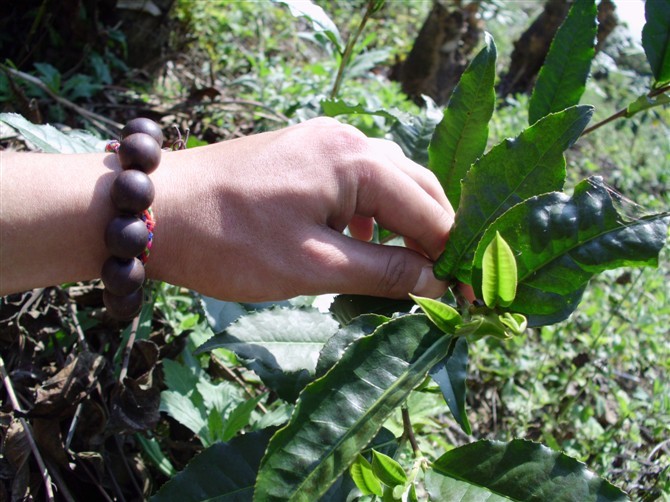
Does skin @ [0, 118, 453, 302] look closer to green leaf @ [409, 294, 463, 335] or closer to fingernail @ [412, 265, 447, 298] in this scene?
fingernail @ [412, 265, 447, 298]

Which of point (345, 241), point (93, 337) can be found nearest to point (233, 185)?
point (345, 241)

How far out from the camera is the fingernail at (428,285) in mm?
1451

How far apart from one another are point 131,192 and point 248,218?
25cm

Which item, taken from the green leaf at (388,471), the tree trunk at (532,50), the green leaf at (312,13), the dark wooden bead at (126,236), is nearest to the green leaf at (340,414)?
the green leaf at (388,471)

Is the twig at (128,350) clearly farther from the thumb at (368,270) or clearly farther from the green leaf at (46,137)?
the thumb at (368,270)

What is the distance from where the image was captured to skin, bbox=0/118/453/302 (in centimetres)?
136

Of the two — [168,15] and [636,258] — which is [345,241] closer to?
[636,258]

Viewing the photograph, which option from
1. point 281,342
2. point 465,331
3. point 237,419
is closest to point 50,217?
point 281,342

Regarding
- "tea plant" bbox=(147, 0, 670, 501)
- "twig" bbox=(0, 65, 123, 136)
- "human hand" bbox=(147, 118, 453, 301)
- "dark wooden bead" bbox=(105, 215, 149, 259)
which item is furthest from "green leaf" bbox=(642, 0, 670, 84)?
"twig" bbox=(0, 65, 123, 136)

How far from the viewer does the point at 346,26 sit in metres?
6.27

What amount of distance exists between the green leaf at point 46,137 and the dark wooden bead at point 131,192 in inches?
24.2

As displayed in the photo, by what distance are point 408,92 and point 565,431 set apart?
3859mm

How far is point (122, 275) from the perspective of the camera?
1361mm

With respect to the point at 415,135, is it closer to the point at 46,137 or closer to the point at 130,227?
the point at 130,227
